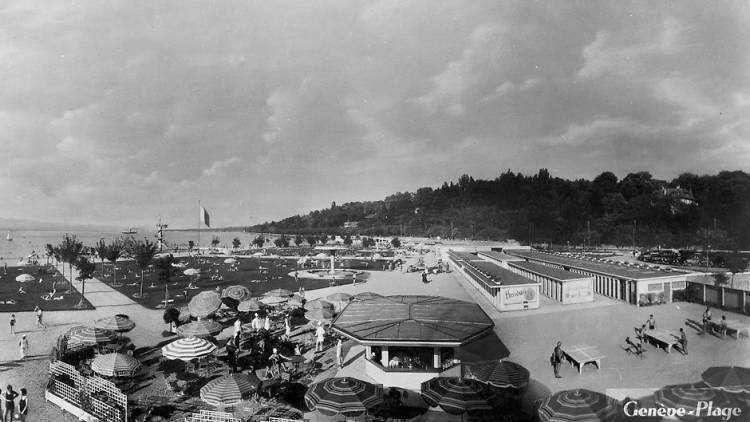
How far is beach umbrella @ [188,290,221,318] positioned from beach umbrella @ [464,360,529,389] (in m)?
15.7

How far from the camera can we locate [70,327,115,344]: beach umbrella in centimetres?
1775

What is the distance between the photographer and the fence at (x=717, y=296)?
996 inches

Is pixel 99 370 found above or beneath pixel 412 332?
beneath

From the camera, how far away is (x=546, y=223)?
91.9 m

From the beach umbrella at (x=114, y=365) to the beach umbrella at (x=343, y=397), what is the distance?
7403 mm

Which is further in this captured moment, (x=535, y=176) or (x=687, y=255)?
(x=535, y=176)

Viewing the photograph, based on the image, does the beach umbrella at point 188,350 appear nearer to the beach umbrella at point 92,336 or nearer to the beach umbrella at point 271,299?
the beach umbrella at point 92,336

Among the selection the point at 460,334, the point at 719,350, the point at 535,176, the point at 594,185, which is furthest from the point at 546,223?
the point at 460,334

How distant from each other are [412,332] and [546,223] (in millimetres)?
83917

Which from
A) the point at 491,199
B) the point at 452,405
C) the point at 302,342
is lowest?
the point at 302,342

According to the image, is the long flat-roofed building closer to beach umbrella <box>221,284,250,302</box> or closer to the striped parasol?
the striped parasol

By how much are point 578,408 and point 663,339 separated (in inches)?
454

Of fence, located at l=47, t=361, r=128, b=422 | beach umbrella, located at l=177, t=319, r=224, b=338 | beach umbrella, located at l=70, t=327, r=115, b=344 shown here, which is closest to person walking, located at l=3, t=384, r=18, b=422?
fence, located at l=47, t=361, r=128, b=422

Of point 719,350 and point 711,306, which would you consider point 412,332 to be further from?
point 711,306
